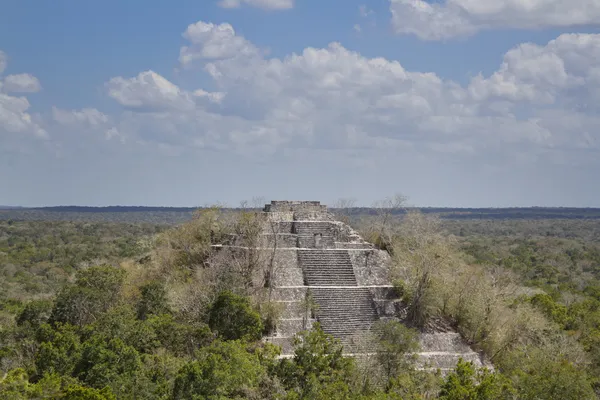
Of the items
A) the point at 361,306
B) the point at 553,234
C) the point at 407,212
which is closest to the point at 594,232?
the point at 553,234

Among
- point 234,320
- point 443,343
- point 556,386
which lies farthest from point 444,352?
point 234,320

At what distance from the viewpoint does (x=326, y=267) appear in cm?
2789

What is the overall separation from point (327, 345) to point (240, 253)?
756 cm

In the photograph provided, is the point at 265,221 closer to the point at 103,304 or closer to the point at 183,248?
the point at 183,248

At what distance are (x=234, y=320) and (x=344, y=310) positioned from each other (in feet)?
14.6

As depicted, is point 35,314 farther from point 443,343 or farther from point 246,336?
point 443,343

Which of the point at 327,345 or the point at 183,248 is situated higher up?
the point at 183,248

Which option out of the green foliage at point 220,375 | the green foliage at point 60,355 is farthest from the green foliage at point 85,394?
the green foliage at point 60,355

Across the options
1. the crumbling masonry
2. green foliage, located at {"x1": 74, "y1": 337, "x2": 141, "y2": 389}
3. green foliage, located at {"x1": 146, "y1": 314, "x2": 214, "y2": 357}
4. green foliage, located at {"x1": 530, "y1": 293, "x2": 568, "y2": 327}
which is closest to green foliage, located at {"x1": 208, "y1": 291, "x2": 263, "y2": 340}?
green foliage, located at {"x1": 146, "y1": 314, "x2": 214, "y2": 357}

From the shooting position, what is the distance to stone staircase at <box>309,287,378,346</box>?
2531 cm

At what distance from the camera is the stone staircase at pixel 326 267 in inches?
1073

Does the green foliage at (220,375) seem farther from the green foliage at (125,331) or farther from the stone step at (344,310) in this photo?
the stone step at (344,310)

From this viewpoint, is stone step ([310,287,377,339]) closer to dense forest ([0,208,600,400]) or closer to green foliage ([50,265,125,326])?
dense forest ([0,208,600,400])

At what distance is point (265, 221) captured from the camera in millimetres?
30156
